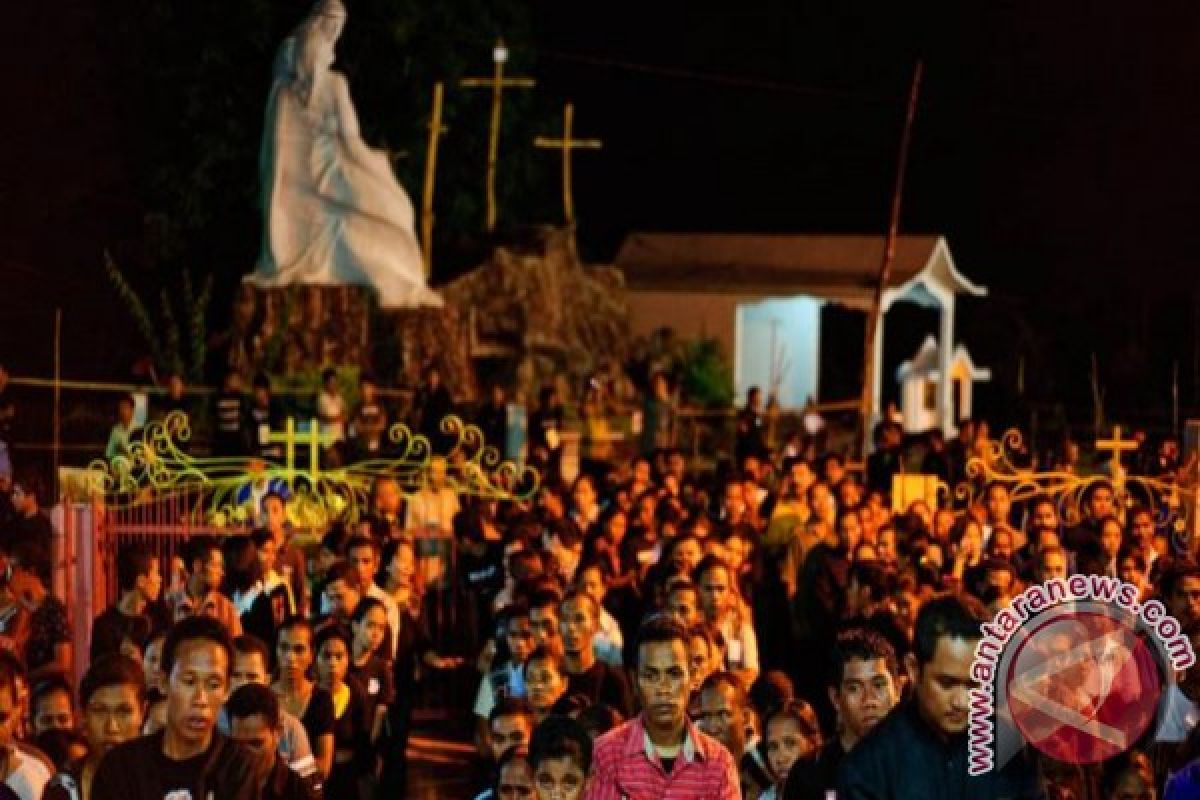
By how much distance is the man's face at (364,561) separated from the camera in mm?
11758

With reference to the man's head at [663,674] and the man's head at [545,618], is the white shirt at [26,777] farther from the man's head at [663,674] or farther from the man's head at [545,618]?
the man's head at [545,618]

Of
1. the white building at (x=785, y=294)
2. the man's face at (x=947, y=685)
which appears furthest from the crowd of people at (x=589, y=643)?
the white building at (x=785, y=294)

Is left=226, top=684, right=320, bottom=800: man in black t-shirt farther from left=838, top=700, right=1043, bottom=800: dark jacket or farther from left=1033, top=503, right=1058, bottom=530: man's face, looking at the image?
left=1033, top=503, right=1058, bottom=530: man's face

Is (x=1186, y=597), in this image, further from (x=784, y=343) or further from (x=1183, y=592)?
(x=784, y=343)

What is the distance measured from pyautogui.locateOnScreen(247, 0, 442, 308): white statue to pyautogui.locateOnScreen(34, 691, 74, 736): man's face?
14418mm

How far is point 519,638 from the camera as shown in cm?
1036

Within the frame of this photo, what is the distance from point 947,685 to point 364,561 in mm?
6062

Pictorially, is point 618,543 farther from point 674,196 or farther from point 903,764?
point 674,196

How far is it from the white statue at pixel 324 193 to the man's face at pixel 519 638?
13.2 m

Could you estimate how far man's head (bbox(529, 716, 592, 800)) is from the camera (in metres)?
7.59

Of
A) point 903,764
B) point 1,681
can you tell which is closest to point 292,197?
Answer: point 1,681

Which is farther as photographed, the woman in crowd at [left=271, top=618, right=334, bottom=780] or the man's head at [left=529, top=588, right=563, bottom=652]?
the man's head at [left=529, top=588, right=563, bottom=652]

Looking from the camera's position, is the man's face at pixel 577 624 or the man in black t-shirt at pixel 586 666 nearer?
the man in black t-shirt at pixel 586 666

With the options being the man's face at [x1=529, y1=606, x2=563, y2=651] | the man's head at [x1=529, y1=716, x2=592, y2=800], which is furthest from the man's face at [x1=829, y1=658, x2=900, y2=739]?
the man's face at [x1=529, y1=606, x2=563, y2=651]
